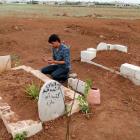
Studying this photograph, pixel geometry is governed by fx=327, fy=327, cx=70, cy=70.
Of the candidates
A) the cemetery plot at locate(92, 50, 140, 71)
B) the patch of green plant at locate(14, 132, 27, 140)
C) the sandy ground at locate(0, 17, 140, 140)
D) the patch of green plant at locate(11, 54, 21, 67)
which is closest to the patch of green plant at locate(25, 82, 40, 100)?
the sandy ground at locate(0, 17, 140, 140)

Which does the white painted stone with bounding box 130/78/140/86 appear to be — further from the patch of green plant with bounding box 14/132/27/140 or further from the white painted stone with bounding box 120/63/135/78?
the patch of green plant with bounding box 14/132/27/140

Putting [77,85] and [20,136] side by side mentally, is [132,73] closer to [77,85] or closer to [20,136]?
[77,85]

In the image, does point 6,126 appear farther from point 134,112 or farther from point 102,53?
point 102,53

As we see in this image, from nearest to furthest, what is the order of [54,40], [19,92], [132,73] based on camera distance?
[19,92] → [54,40] → [132,73]

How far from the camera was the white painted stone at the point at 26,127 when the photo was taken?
177 inches

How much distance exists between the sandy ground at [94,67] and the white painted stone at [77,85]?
429 mm

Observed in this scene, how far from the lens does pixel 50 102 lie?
491cm

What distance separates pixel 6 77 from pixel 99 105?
199 cm

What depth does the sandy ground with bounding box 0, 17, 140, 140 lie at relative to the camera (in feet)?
15.9

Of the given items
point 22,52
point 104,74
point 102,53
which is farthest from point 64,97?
point 22,52

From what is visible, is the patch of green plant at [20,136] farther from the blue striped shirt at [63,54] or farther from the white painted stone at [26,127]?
the blue striped shirt at [63,54]

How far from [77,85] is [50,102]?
1.24m

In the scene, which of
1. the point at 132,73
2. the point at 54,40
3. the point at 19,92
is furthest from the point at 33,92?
the point at 132,73

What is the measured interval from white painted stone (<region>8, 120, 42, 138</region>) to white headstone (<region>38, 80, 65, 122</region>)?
0.18 meters
